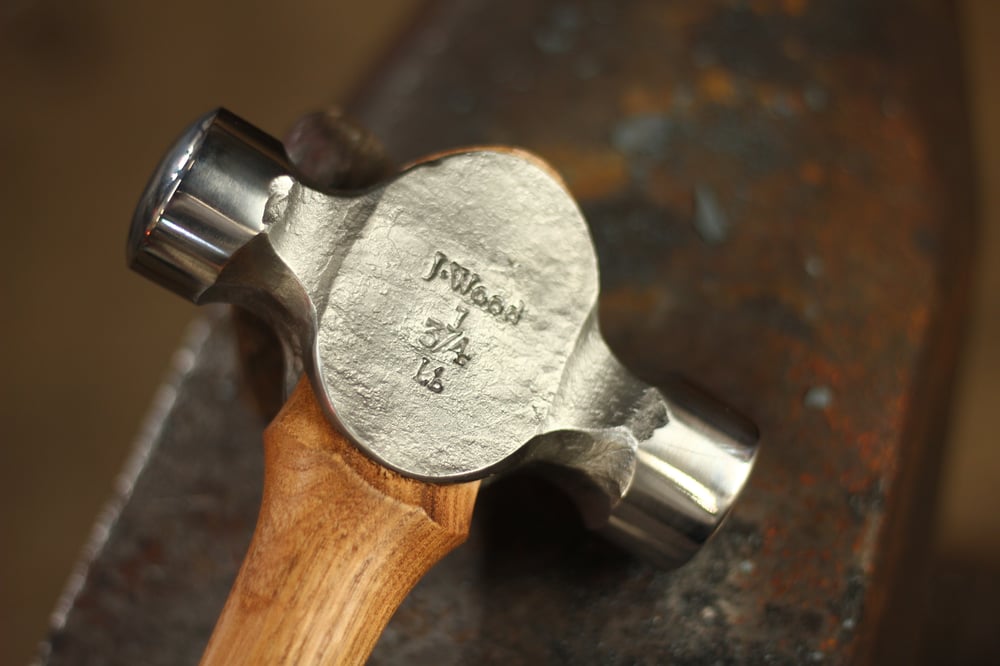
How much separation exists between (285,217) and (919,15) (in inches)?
25.2

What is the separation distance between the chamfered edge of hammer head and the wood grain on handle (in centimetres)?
10

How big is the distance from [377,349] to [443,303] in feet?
0.16

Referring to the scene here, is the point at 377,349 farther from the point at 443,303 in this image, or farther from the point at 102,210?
the point at 102,210

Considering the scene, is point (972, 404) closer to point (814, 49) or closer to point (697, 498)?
point (814, 49)

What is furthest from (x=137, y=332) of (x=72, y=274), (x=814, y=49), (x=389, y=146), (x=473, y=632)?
(x=814, y=49)

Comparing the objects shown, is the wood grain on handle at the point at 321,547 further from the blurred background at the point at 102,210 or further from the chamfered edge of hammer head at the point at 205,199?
the blurred background at the point at 102,210

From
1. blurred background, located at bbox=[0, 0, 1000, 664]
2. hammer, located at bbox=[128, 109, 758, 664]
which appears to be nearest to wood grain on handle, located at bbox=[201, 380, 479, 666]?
hammer, located at bbox=[128, 109, 758, 664]

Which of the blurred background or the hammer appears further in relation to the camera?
the blurred background

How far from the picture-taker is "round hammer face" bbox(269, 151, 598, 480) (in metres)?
0.50

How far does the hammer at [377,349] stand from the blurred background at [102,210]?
99cm

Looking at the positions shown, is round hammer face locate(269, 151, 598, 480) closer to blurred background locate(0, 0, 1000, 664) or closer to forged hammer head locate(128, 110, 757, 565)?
forged hammer head locate(128, 110, 757, 565)

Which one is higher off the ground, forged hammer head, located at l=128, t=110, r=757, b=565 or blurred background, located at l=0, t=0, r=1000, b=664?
forged hammer head, located at l=128, t=110, r=757, b=565

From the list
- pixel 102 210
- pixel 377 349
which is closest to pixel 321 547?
pixel 377 349

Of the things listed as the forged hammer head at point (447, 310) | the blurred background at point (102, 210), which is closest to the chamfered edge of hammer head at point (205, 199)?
the forged hammer head at point (447, 310)
